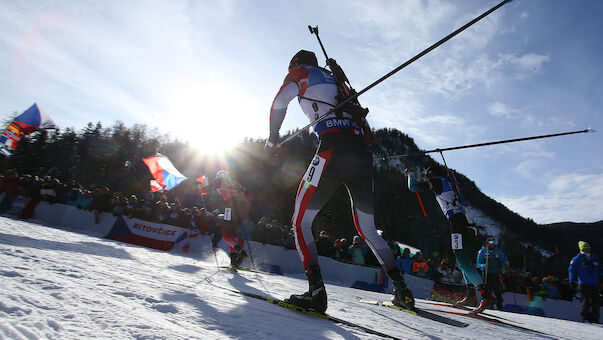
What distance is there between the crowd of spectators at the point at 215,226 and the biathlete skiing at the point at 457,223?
5.01 meters

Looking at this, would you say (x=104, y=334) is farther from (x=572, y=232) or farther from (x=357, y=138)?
(x=572, y=232)

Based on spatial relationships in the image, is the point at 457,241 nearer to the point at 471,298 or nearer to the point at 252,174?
the point at 471,298

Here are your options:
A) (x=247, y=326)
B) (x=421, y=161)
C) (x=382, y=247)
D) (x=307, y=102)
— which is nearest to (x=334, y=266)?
(x=382, y=247)

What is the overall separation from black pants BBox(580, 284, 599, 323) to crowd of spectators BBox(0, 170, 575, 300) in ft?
5.84

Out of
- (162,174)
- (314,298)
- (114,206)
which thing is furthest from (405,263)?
(162,174)

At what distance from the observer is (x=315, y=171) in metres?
2.89

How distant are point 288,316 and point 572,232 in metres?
94.7

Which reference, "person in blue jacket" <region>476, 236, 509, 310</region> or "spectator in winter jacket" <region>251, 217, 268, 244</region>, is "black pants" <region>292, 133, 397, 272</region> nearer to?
"person in blue jacket" <region>476, 236, 509, 310</region>

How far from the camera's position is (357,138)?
3037mm

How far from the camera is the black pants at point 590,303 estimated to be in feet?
24.5

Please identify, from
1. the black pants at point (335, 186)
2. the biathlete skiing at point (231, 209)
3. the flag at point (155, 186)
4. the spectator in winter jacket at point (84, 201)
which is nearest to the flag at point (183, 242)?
the biathlete skiing at point (231, 209)

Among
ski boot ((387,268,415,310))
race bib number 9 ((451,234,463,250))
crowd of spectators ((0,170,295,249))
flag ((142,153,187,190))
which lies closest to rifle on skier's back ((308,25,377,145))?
ski boot ((387,268,415,310))

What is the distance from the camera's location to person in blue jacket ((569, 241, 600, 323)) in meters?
7.38

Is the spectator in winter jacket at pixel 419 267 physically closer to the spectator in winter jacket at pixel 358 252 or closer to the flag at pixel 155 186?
the spectator in winter jacket at pixel 358 252
